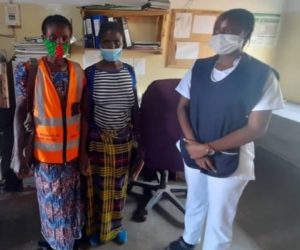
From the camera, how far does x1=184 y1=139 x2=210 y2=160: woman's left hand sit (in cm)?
136

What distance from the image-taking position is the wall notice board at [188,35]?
2503 mm

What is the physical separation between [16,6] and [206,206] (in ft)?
6.59

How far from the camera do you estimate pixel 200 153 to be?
137 cm


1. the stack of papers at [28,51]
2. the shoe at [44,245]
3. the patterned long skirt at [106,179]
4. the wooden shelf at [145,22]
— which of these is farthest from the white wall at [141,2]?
the shoe at [44,245]

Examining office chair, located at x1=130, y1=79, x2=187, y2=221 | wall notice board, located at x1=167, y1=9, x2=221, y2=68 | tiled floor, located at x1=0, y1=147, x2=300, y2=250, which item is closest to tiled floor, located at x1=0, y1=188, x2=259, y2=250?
tiled floor, located at x1=0, y1=147, x2=300, y2=250

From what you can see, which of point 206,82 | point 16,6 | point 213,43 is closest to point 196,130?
point 206,82

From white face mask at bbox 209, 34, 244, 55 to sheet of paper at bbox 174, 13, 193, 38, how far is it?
4.32 ft

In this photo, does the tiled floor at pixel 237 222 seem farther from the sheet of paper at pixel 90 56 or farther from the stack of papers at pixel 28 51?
the sheet of paper at pixel 90 56

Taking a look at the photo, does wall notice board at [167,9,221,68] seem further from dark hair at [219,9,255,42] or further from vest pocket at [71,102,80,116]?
vest pocket at [71,102,80,116]

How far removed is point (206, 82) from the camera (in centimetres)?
132

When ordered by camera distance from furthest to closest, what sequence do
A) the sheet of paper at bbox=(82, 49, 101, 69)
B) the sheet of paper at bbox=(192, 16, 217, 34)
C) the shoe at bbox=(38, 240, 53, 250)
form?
1. the sheet of paper at bbox=(192, 16, 217, 34)
2. the sheet of paper at bbox=(82, 49, 101, 69)
3. the shoe at bbox=(38, 240, 53, 250)

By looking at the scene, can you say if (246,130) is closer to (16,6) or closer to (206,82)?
(206,82)

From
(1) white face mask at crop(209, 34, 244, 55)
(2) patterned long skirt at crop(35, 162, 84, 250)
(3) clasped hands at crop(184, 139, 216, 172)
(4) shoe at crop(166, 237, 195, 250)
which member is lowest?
(4) shoe at crop(166, 237, 195, 250)

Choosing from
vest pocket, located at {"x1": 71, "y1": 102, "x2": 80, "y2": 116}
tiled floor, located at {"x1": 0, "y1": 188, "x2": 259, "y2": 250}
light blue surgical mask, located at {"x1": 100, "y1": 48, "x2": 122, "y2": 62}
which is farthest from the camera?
tiled floor, located at {"x1": 0, "y1": 188, "x2": 259, "y2": 250}
